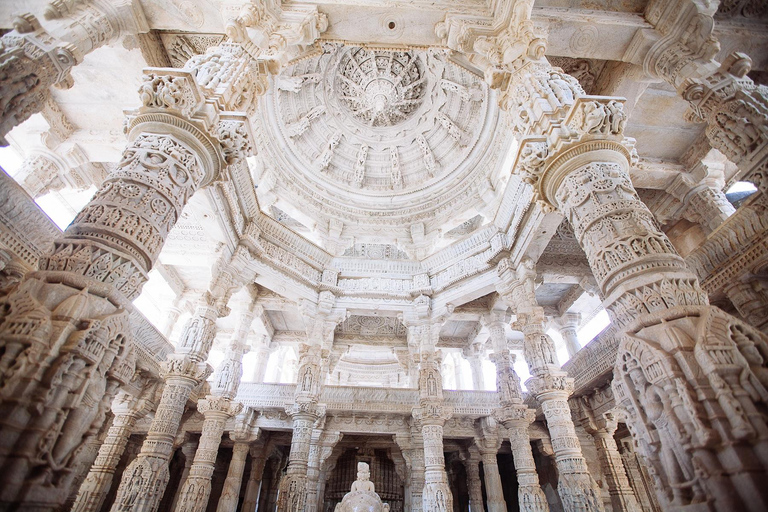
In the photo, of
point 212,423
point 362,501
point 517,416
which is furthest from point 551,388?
point 212,423

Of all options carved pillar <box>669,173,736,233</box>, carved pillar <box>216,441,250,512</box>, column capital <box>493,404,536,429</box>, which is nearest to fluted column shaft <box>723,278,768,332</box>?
carved pillar <box>669,173,736,233</box>

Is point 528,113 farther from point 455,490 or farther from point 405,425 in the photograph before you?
point 455,490

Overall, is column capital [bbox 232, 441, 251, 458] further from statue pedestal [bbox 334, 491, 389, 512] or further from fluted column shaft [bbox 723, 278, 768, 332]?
fluted column shaft [bbox 723, 278, 768, 332]

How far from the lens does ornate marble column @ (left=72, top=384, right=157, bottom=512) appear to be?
845 centimetres

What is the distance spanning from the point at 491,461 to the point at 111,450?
34.1 feet

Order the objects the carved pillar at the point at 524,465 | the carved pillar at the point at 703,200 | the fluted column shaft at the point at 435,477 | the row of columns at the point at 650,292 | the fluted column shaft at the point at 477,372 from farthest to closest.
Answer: the fluted column shaft at the point at 477,372, the carved pillar at the point at 703,200, the fluted column shaft at the point at 435,477, the carved pillar at the point at 524,465, the row of columns at the point at 650,292

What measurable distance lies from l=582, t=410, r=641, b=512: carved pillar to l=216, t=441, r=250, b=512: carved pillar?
10.2 m

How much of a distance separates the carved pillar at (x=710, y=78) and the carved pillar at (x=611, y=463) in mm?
8211

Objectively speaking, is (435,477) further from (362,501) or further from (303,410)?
(303,410)

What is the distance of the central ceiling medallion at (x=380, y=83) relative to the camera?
13.6 metres

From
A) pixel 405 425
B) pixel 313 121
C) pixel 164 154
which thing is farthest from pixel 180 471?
pixel 164 154

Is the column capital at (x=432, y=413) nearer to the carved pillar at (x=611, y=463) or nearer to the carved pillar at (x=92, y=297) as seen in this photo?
the carved pillar at (x=611, y=463)

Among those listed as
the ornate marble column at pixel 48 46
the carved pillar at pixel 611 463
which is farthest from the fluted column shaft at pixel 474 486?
the ornate marble column at pixel 48 46

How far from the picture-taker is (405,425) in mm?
11945
